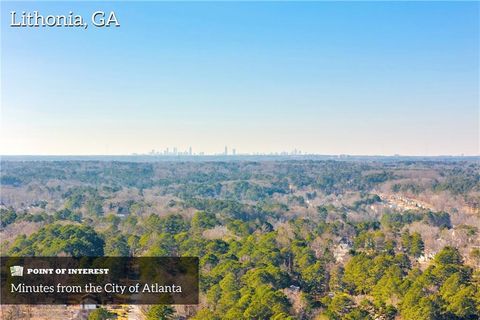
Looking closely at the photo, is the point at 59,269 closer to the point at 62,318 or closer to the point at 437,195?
the point at 62,318

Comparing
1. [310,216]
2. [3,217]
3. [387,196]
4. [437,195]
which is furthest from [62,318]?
[387,196]

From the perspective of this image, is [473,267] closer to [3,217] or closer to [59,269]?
[59,269]

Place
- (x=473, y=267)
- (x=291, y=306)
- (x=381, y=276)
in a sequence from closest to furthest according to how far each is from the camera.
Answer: (x=291, y=306), (x=381, y=276), (x=473, y=267)

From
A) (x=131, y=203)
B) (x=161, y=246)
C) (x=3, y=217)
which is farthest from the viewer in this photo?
(x=131, y=203)

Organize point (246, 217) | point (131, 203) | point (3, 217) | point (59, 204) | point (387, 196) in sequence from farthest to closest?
1. point (387, 196)
2. point (59, 204)
3. point (131, 203)
4. point (246, 217)
5. point (3, 217)

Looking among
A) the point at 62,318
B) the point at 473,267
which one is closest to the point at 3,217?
the point at 62,318

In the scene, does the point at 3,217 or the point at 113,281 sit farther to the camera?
the point at 3,217
